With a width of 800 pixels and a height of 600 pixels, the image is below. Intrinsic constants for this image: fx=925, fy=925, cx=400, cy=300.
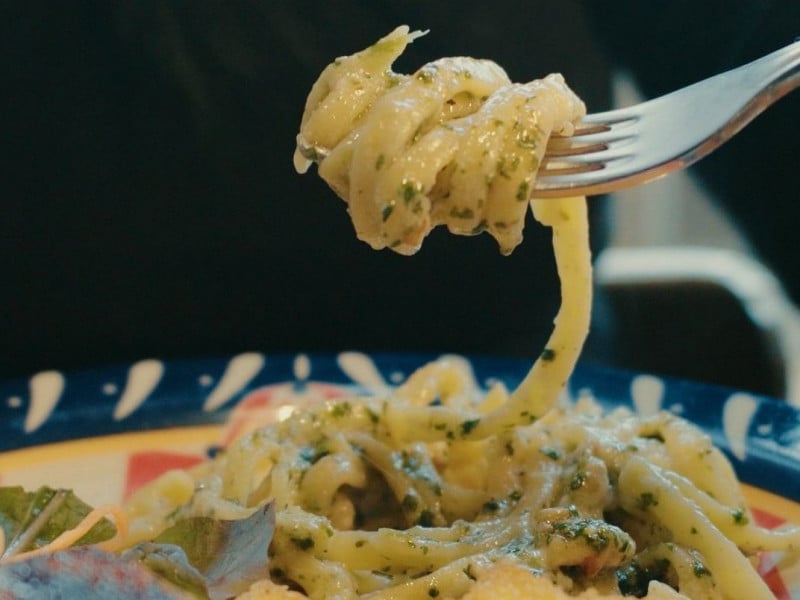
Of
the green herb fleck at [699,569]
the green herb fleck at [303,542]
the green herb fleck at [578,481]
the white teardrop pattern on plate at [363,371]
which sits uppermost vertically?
the green herb fleck at [303,542]

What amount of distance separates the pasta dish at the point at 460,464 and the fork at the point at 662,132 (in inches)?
1.4

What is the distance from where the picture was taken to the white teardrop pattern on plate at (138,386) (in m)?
1.65

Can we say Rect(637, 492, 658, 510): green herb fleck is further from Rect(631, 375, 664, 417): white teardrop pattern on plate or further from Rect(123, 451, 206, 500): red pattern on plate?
Rect(123, 451, 206, 500): red pattern on plate

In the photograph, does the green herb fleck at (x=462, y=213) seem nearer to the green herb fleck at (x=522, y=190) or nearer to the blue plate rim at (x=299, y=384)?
the green herb fleck at (x=522, y=190)

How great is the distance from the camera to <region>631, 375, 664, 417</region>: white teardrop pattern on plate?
1644mm

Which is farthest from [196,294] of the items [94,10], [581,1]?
[581,1]

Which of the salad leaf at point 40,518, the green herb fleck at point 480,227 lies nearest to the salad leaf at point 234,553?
the salad leaf at point 40,518

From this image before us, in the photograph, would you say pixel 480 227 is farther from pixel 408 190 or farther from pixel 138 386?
pixel 138 386

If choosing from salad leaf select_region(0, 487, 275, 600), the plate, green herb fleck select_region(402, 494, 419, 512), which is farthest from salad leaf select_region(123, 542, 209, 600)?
the plate

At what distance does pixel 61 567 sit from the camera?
1.03 meters

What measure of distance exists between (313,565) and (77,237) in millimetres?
1183

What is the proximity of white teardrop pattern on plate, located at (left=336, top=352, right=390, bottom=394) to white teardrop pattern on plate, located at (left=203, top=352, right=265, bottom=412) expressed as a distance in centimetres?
16

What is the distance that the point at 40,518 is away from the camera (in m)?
1.22

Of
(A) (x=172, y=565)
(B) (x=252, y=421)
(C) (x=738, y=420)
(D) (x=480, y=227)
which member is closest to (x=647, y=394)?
(C) (x=738, y=420)
